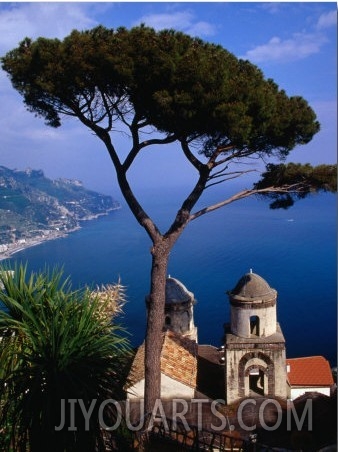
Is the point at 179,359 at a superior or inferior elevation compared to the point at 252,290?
inferior

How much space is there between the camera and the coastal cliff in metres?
84.9

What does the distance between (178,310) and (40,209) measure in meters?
98.4

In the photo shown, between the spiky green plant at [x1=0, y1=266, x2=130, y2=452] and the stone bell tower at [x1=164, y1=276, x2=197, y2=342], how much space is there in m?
7.00

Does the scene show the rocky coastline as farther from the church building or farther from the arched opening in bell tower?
the church building

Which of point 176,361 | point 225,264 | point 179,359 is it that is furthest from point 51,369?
point 225,264

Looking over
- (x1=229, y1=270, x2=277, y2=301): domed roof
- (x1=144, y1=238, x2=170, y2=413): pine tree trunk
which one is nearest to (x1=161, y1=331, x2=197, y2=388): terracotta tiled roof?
(x1=229, y1=270, x2=277, y2=301): domed roof

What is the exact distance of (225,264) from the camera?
203 feet

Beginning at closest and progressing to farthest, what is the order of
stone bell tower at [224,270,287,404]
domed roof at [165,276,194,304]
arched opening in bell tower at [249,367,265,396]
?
stone bell tower at [224,270,287,404] < arched opening in bell tower at [249,367,265,396] < domed roof at [165,276,194,304]

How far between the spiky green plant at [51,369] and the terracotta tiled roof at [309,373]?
14.2 metres

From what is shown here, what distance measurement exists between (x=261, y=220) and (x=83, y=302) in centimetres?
9551

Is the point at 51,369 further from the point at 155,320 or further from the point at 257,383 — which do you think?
the point at 257,383

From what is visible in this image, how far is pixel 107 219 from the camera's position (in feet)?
393

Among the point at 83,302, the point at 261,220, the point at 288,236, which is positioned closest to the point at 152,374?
the point at 83,302

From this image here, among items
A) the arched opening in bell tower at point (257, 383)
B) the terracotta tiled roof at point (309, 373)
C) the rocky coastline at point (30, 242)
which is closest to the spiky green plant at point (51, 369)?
the arched opening in bell tower at point (257, 383)
